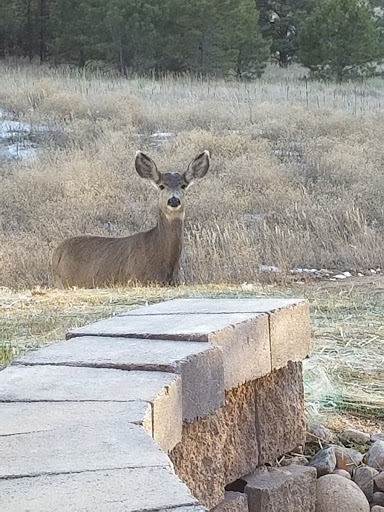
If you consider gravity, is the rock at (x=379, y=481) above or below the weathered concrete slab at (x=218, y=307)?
below

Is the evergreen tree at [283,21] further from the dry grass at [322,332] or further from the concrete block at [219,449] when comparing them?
the concrete block at [219,449]

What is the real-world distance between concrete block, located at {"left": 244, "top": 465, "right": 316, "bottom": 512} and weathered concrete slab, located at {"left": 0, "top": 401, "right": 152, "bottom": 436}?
1.19m

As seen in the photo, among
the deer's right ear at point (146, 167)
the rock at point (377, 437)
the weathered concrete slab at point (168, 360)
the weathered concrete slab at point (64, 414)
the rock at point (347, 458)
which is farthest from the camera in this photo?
the deer's right ear at point (146, 167)

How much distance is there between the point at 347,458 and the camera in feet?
15.4

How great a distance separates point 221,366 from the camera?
12.0 feet

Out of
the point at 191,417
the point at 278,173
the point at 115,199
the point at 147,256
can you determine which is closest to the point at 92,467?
the point at 191,417

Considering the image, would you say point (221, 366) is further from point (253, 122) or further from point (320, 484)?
point (253, 122)

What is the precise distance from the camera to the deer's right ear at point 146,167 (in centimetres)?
1095

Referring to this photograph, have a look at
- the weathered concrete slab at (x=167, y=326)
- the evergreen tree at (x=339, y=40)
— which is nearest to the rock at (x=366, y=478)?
the weathered concrete slab at (x=167, y=326)

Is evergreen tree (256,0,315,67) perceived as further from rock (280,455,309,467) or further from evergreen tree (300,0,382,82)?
rock (280,455,309,467)

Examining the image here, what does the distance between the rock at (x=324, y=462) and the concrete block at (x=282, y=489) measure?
83mm

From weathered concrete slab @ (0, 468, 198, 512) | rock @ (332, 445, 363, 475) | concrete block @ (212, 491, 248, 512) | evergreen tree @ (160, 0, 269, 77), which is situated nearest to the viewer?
weathered concrete slab @ (0, 468, 198, 512)

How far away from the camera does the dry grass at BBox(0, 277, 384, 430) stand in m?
5.09

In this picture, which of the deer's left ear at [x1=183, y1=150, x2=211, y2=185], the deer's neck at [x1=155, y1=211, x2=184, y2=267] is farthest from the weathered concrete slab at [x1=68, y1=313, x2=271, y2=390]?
the deer's left ear at [x1=183, y1=150, x2=211, y2=185]
